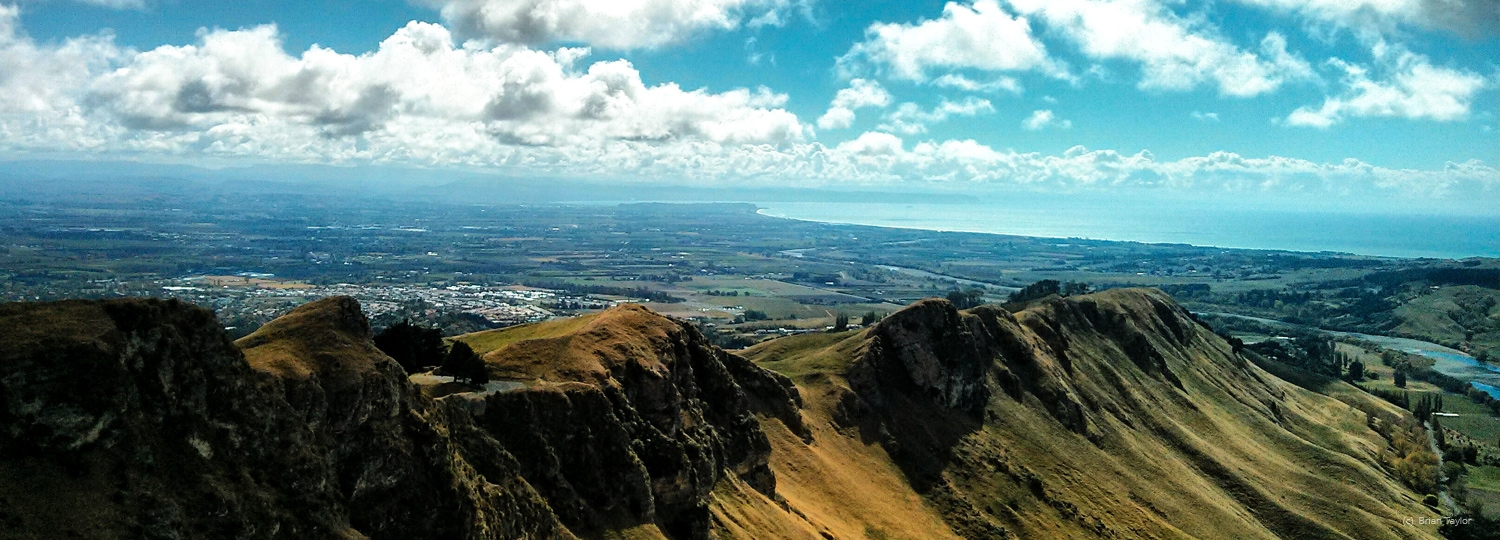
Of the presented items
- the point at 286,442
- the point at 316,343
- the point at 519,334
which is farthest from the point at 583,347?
the point at 286,442

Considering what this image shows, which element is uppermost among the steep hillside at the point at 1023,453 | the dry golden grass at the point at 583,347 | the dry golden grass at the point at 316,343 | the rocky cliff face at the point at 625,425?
the dry golden grass at the point at 316,343

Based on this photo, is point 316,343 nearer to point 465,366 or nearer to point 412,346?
point 465,366

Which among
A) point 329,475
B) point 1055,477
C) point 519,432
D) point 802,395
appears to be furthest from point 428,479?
point 1055,477

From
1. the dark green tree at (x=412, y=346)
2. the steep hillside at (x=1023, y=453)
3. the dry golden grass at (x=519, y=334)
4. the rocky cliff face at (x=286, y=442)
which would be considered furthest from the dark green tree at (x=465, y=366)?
the steep hillside at (x=1023, y=453)

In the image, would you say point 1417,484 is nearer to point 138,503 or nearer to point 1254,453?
point 1254,453

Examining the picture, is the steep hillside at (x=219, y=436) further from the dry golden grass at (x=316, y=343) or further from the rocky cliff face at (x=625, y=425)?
the rocky cliff face at (x=625, y=425)

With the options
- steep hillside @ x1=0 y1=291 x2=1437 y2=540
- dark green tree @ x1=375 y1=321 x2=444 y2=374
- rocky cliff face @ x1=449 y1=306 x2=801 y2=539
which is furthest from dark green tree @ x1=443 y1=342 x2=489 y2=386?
dark green tree @ x1=375 y1=321 x2=444 y2=374

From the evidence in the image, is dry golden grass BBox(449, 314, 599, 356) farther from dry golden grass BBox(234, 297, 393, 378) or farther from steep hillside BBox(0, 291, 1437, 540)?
dry golden grass BBox(234, 297, 393, 378)
